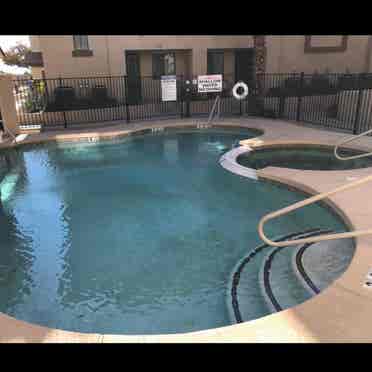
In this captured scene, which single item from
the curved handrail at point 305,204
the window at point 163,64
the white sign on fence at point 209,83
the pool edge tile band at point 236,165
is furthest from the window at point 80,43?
the curved handrail at point 305,204

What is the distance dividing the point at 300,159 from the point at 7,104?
8199mm

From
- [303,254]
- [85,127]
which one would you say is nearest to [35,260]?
[303,254]

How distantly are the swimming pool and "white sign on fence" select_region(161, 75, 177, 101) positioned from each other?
14.4ft

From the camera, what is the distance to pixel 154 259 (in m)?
4.50

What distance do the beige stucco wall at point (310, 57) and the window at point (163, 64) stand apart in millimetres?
4052

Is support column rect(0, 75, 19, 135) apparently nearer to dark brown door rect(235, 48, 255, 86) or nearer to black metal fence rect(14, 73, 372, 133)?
black metal fence rect(14, 73, 372, 133)

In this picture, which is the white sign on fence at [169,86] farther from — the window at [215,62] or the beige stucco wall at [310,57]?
the beige stucco wall at [310,57]

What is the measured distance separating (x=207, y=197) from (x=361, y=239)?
2.84 m

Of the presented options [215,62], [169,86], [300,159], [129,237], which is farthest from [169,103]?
[129,237]

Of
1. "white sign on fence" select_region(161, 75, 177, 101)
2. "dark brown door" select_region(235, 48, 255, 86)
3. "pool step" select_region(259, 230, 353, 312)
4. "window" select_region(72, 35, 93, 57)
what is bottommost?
"pool step" select_region(259, 230, 353, 312)

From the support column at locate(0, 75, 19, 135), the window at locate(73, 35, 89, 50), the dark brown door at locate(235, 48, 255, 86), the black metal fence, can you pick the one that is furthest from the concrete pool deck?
the dark brown door at locate(235, 48, 255, 86)

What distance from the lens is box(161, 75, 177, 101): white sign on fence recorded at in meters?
11.9

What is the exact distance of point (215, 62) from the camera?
16281 mm

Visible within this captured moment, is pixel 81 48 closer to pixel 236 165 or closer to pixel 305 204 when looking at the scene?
pixel 236 165
